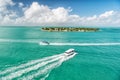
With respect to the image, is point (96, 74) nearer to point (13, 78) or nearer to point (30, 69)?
point (30, 69)

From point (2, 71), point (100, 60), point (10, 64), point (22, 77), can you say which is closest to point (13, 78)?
point (22, 77)

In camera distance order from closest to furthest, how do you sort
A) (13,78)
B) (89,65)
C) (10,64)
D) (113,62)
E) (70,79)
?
(13,78)
(70,79)
(10,64)
(89,65)
(113,62)

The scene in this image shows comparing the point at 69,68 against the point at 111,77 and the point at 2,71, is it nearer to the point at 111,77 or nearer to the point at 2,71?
the point at 111,77

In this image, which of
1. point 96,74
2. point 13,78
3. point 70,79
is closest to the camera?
point 13,78

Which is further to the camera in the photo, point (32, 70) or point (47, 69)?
point (47, 69)

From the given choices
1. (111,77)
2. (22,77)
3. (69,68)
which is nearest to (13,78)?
(22,77)

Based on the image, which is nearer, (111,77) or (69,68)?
(111,77)
